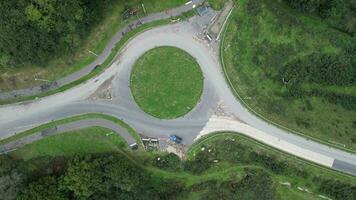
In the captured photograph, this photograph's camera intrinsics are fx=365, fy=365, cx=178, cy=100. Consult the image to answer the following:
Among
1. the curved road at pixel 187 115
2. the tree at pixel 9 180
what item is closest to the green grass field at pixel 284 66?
the curved road at pixel 187 115

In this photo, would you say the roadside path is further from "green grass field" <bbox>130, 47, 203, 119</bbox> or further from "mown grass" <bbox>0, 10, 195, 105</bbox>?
"mown grass" <bbox>0, 10, 195, 105</bbox>

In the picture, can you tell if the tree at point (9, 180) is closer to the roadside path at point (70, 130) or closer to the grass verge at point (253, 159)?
the roadside path at point (70, 130)

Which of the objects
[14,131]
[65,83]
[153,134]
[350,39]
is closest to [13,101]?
[14,131]

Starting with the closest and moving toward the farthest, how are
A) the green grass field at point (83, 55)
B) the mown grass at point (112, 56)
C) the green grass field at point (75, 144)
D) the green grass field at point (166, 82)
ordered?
the green grass field at point (83, 55), the green grass field at point (75, 144), the mown grass at point (112, 56), the green grass field at point (166, 82)

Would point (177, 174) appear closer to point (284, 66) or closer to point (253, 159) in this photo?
point (253, 159)

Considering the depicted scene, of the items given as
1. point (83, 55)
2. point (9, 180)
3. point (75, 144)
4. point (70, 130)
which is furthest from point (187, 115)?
point (9, 180)

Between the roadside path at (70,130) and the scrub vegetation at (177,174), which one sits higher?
the roadside path at (70,130)

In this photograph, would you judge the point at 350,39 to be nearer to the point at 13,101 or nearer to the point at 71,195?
the point at 71,195
